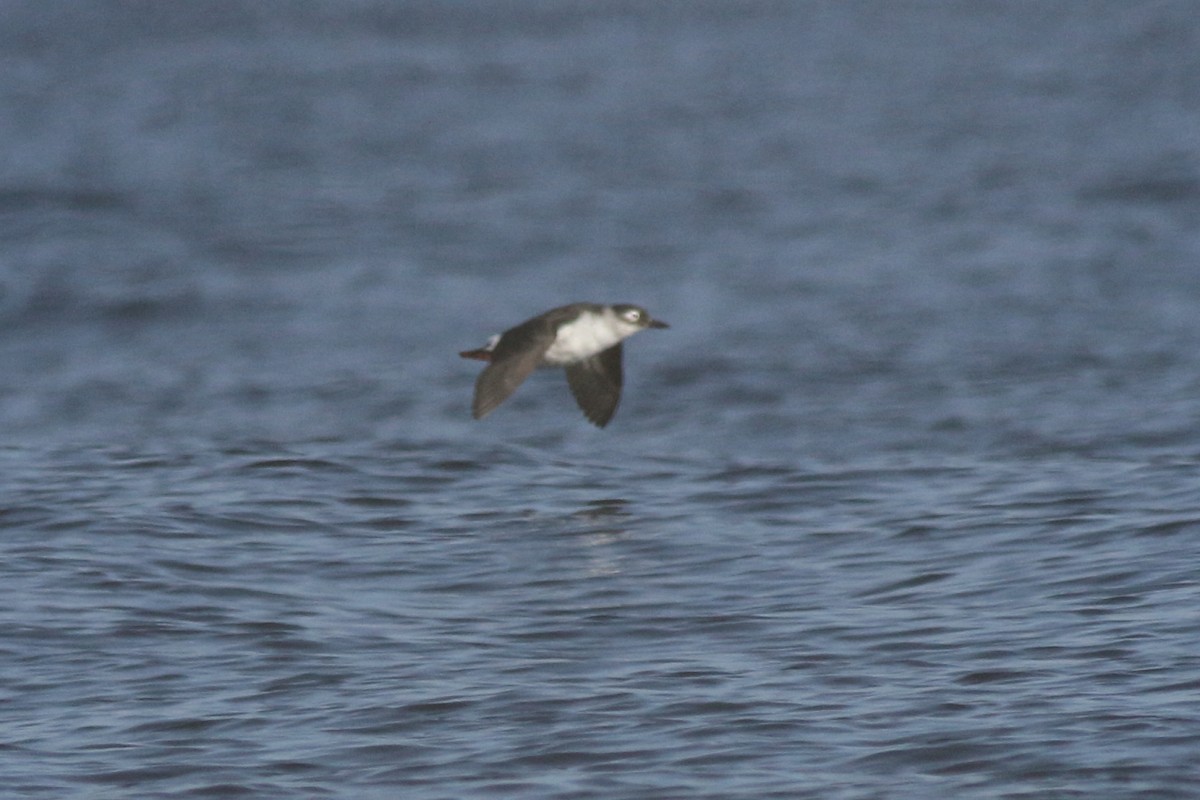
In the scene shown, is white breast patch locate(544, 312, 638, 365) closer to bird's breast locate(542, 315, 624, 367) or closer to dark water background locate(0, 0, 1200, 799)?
bird's breast locate(542, 315, 624, 367)

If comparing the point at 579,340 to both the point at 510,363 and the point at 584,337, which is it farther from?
the point at 510,363

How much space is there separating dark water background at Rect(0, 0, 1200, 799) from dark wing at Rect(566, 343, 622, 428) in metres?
0.64

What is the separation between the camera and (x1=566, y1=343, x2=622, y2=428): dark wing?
11.4 metres

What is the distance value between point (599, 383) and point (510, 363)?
1362mm

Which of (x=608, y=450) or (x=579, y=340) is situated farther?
(x=608, y=450)

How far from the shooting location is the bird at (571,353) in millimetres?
10031

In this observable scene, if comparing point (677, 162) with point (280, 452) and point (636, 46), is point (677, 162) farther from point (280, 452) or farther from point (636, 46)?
point (280, 452)

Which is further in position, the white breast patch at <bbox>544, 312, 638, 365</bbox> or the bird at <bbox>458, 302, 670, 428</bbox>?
the white breast patch at <bbox>544, 312, 638, 365</bbox>

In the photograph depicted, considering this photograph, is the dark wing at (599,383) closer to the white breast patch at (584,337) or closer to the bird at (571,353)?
the bird at (571,353)

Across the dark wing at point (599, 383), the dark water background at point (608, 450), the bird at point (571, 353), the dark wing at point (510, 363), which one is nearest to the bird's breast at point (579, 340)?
the bird at point (571, 353)

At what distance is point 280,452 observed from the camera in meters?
13.4

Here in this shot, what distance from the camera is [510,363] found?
33.4 feet

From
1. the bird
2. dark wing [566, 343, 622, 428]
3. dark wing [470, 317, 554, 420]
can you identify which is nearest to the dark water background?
dark wing [566, 343, 622, 428]

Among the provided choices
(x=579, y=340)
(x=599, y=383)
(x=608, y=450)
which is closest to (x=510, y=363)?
(x=579, y=340)
